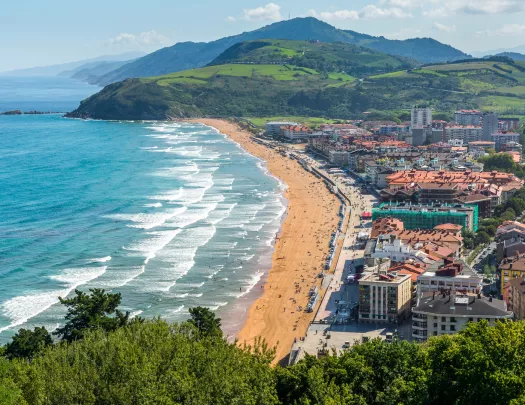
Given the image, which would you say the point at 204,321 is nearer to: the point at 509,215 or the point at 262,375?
the point at 262,375

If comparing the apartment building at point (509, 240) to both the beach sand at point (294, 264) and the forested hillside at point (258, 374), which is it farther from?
the forested hillside at point (258, 374)

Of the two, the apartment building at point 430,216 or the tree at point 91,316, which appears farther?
the apartment building at point 430,216

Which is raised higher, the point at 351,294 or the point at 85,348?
the point at 85,348

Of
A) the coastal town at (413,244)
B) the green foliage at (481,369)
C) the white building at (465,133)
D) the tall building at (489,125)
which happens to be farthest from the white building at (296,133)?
the green foliage at (481,369)

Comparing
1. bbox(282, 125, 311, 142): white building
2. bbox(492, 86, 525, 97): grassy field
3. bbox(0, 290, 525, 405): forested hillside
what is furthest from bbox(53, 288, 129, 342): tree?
bbox(492, 86, 525, 97): grassy field

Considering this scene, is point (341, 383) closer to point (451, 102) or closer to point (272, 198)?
point (272, 198)

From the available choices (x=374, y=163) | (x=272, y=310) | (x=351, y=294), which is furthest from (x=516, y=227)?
(x=374, y=163)

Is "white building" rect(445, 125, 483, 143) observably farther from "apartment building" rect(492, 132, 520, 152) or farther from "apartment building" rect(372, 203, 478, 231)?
"apartment building" rect(372, 203, 478, 231)
